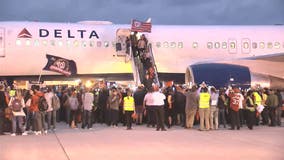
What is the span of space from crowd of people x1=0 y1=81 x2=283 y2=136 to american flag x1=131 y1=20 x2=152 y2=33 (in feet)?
15.2

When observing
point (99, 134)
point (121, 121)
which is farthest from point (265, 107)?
point (99, 134)

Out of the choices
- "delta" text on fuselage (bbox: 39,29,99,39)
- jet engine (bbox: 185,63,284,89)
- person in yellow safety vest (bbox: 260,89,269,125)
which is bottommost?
person in yellow safety vest (bbox: 260,89,269,125)

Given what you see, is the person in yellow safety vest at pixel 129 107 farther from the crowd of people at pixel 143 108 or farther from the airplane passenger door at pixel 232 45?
the airplane passenger door at pixel 232 45

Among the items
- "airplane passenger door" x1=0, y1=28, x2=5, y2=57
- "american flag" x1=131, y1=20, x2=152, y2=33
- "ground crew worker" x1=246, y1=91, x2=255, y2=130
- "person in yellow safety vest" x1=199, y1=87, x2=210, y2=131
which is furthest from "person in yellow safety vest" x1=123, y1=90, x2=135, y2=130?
"airplane passenger door" x1=0, y1=28, x2=5, y2=57

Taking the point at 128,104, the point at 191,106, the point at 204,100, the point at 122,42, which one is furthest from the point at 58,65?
the point at 204,100

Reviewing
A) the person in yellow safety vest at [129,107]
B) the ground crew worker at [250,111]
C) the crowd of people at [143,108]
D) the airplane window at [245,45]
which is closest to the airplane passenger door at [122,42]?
the crowd of people at [143,108]

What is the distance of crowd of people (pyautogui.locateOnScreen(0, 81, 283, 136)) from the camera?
15719 millimetres

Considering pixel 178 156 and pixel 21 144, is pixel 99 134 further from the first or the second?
pixel 178 156

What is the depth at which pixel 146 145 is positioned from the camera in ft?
41.0

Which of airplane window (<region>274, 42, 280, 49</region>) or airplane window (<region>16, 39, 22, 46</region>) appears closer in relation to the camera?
airplane window (<region>16, 39, 22, 46</region>)

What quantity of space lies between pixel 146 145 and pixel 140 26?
36.8ft

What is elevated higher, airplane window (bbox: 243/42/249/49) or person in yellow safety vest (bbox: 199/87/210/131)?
airplane window (bbox: 243/42/249/49)

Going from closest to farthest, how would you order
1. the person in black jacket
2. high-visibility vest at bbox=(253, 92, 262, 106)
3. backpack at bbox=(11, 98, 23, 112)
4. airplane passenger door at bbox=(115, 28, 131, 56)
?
backpack at bbox=(11, 98, 23, 112) < the person in black jacket < high-visibility vest at bbox=(253, 92, 262, 106) < airplane passenger door at bbox=(115, 28, 131, 56)

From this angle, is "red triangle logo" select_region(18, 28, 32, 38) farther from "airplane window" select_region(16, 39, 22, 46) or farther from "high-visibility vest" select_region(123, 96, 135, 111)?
"high-visibility vest" select_region(123, 96, 135, 111)
